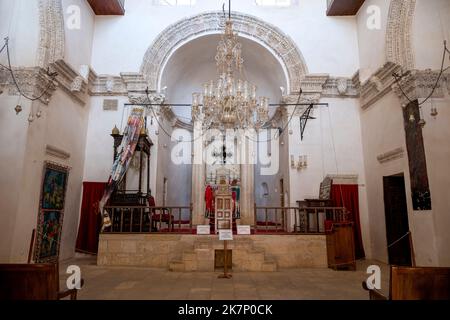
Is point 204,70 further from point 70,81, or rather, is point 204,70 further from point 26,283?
point 26,283

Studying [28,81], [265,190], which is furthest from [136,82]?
[265,190]

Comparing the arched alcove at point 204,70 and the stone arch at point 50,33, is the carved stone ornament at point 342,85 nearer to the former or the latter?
the arched alcove at point 204,70

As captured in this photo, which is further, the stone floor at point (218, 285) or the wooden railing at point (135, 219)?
the wooden railing at point (135, 219)

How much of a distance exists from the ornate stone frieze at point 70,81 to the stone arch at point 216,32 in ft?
6.14

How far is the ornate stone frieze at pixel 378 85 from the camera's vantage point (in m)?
6.66

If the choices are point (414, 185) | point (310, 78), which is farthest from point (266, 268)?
point (310, 78)

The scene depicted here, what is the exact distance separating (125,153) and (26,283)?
4.98m

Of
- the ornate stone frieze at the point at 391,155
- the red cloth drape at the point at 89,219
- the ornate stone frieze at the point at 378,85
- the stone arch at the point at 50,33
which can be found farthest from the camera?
the red cloth drape at the point at 89,219

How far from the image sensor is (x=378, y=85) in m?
7.27

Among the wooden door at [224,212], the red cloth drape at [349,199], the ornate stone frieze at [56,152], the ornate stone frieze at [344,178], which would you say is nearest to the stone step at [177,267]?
the wooden door at [224,212]

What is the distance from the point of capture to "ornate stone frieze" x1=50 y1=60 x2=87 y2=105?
6811 mm

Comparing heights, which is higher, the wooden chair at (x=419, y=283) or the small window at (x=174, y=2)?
the small window at (x=174, y=2)

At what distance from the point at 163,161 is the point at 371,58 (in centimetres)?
677
